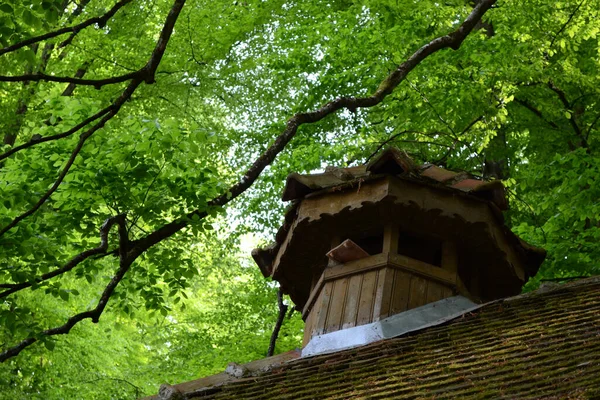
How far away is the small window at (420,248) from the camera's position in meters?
7.84

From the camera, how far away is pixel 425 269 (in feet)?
24.3

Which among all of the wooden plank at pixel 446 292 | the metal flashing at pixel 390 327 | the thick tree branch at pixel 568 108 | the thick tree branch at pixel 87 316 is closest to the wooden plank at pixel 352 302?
the metal flashing at pixel 390 327

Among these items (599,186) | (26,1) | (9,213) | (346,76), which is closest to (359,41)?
(346,76)

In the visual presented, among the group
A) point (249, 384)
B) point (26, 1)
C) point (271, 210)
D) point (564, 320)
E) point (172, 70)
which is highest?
point (172, 70)

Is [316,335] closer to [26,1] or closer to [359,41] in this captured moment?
[26,1]

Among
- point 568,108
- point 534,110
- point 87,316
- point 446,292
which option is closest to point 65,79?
point 87,316

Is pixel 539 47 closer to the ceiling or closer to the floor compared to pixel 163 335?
closer to the ceiling

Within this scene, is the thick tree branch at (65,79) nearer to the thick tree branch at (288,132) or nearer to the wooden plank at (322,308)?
the thick tree branch at (288,132)

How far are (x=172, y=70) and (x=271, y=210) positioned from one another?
9.23 feet

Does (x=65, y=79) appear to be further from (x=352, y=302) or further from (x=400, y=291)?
(x=400, y=291)

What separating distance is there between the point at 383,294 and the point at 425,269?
48 cm

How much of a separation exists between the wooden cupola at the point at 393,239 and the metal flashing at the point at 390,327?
90mm

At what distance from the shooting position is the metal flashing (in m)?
6.88

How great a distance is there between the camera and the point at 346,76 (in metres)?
14.3
